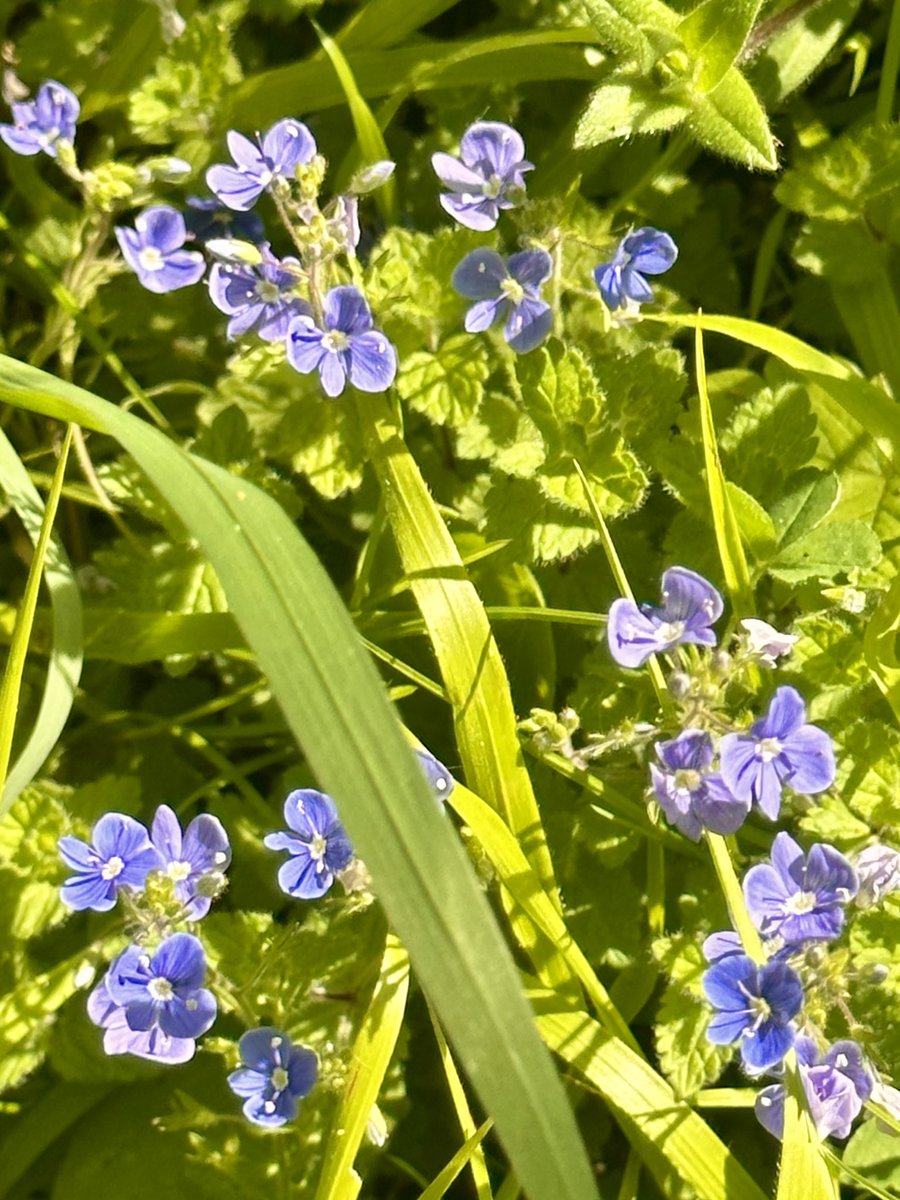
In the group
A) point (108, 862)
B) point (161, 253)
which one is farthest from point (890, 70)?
point (108, 862)

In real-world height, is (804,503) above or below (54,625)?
above

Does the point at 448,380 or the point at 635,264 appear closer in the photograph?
the point at 635,264

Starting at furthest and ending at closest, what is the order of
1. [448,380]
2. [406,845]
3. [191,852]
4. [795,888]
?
1. [448,380]
2. [191,852]
3. [795,888]
4. [406,845]

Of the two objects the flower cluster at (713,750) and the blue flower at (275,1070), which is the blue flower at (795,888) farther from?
the blue flower at (275,1070)

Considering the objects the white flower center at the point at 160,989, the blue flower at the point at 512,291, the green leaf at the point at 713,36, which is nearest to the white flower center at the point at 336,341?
the blue flower at the point at 512,291

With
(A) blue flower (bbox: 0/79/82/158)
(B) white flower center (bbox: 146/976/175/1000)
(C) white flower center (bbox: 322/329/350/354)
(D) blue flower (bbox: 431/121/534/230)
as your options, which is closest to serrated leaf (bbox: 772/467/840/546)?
(D) blue flower (bbox: 431/121/534/230)

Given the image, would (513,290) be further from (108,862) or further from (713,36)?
(108,862)

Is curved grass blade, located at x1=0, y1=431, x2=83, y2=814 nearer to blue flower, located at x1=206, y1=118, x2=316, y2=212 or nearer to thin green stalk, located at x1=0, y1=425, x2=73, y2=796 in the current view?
thin green stalk, located at x1=0, y1=425, x2=73, y2=796

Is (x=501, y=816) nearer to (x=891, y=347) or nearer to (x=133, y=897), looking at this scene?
(x=133, y=897)
